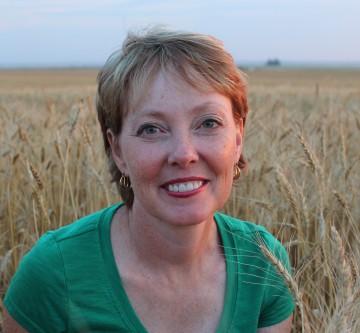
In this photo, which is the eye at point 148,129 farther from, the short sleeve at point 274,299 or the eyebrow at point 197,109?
the short sleeve at point 274,299

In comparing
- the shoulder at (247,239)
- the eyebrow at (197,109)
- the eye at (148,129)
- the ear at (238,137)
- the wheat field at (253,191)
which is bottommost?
the wheat field at (253,191)

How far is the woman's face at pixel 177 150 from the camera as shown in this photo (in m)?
1.41

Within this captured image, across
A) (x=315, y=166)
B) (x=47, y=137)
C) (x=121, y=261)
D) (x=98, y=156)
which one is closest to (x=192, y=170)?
(x=121, y=261)

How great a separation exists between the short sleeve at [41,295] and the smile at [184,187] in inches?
14.4

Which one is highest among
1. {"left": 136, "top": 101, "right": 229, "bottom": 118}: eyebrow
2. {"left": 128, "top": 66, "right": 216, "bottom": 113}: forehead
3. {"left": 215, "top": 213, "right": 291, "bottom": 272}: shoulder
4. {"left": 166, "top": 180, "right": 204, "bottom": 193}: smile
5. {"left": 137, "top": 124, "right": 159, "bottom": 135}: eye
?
{"left": 128, "top": 66, "right": 216, "bottom": 113}: forehead

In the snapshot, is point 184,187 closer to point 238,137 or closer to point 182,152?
point 182,152

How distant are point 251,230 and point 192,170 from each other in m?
0.40

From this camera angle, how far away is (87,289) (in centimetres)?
156

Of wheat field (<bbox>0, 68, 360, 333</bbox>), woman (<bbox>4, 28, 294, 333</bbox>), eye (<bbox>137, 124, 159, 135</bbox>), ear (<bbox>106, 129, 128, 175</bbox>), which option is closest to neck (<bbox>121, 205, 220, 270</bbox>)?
woman (<bbox>4, 28, 294, 333</bbox>)

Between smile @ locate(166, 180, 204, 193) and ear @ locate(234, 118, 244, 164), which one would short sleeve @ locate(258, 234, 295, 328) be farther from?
smile @ locate(166, 180, 204, 193)

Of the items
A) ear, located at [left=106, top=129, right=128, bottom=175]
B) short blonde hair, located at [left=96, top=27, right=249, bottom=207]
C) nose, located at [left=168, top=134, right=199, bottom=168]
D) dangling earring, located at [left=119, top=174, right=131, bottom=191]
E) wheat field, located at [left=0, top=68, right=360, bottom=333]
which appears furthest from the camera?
wheat field, located at [left=0, top=68, right=360, bottom=333]

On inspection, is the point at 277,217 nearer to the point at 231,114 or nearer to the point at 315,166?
the point at 315,166

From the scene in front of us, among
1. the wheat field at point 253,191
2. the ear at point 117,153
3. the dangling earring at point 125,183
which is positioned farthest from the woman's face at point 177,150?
the wheat field at point 253,191

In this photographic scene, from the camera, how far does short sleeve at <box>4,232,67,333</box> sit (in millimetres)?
1539
